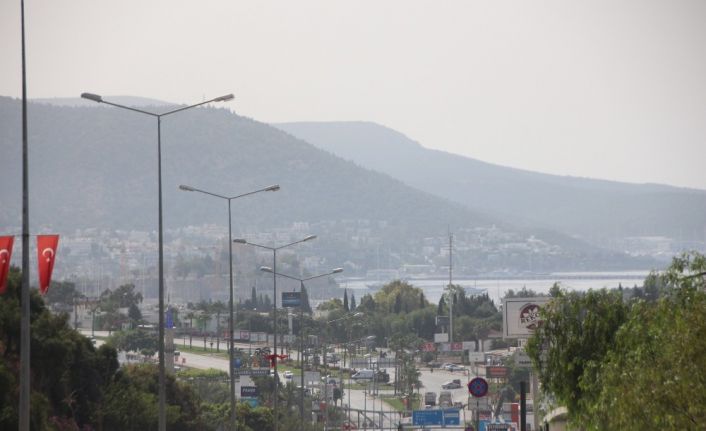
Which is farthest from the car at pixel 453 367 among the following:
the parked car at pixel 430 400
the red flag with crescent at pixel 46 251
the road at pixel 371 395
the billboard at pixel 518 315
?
the red flag with crescent at pixel 46 251

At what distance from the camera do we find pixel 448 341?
546ft

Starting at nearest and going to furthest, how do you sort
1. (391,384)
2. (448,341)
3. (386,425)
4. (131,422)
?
(131,422) → (386,425) → (391,384) → (448,341)

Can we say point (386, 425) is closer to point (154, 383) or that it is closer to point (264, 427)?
point (264, 427)

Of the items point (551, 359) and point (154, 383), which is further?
point (154, 383)

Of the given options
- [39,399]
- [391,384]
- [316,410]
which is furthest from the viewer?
[391,384]

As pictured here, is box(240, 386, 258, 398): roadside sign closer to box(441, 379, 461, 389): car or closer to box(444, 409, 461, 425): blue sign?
box(444, 409, 461, 425): blue sign

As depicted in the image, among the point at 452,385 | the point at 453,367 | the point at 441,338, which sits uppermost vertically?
the point at 441,338

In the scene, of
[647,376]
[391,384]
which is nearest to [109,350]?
[647,376]

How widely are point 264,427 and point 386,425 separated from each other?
932 inches

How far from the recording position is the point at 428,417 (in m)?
72.2

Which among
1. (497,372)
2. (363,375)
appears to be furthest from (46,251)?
(363,375)

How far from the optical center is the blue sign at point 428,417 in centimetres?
7075

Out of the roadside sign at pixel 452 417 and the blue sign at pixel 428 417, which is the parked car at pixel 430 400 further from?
the blue sign at pixel 428 417

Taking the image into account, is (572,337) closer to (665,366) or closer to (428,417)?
(665,366)
